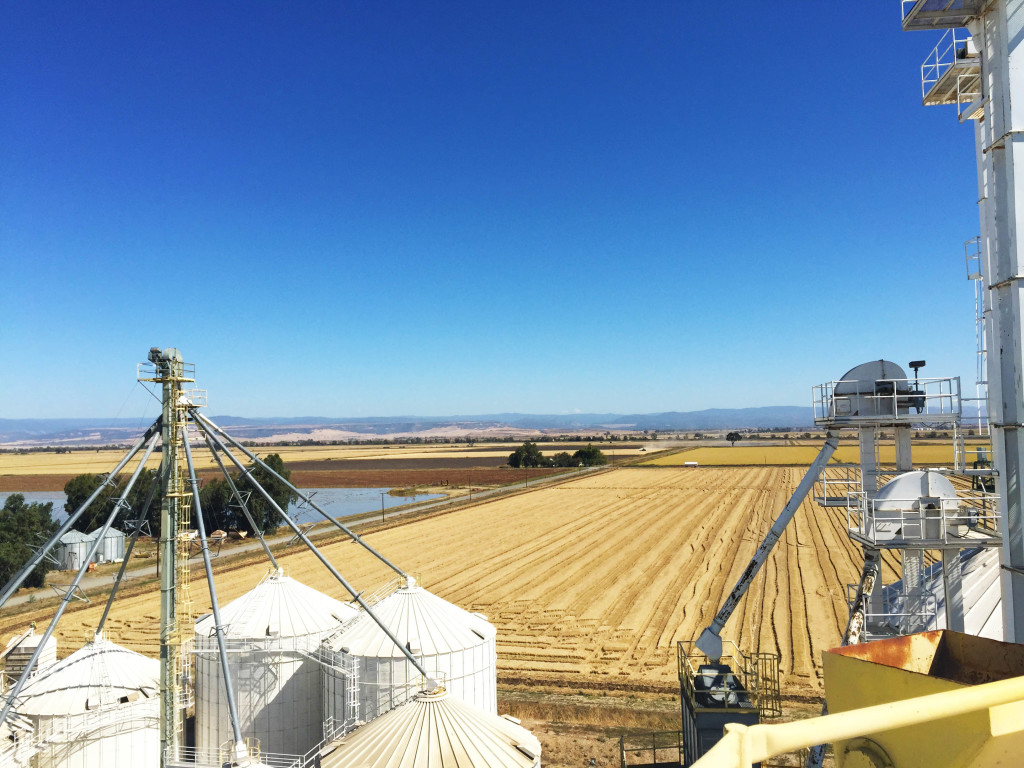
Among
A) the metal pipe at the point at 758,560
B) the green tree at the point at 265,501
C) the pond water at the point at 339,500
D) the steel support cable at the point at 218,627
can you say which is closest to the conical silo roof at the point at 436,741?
Answer: the steel support cable at the point at 218,627

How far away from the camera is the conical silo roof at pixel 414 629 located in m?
17.1

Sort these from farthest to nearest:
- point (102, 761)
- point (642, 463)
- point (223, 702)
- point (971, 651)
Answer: point (642, 463)
point (223, 702)
point (102, 761)
point (971, 651)

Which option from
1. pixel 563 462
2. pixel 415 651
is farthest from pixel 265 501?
pixel 563 462

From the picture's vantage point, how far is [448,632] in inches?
698

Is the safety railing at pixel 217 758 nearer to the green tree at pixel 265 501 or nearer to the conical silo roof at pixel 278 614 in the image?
the conical silo roof at pixel 278 614

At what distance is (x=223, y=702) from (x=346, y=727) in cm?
447

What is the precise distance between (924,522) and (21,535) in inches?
1969

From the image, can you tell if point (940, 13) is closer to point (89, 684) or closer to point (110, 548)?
point (89, 684)

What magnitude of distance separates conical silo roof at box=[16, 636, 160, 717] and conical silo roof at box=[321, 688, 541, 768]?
7606mm

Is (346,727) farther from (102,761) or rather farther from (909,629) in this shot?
(909,629)

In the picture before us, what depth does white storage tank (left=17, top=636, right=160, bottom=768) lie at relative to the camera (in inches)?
613

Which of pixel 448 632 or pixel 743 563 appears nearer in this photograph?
pixel 448 632

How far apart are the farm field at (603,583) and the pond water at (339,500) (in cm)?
1751

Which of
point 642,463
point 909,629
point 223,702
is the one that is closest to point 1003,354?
point 909,629
